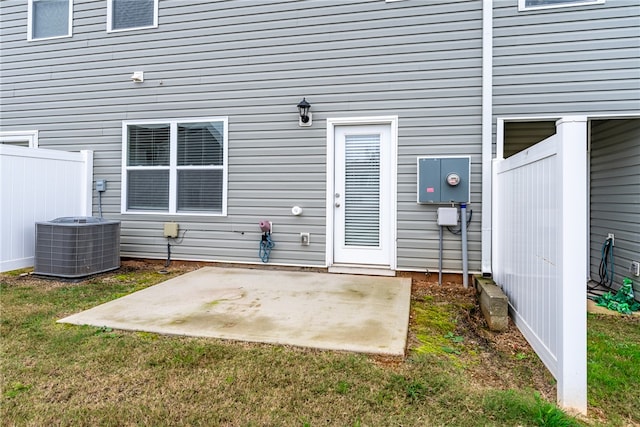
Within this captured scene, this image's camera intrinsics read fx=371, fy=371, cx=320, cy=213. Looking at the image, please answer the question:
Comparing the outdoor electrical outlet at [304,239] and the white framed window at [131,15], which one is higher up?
the white framed window at [131,15]

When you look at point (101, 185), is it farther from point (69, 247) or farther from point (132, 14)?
point (132, 14)

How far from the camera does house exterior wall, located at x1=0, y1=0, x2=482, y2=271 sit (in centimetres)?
454

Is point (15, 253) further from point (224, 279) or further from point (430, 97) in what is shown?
point (430, 97)

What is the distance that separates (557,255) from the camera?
2.12m

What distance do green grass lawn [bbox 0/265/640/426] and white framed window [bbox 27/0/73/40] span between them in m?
5.14

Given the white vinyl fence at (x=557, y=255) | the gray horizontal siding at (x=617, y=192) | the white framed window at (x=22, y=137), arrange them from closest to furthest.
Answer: the white vinyl fence at (x=557, y=255) < the gray horizontal siding at (x=617, y=192) < the white framed window at (x=22, y=137)

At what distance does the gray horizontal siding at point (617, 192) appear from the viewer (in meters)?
4.15

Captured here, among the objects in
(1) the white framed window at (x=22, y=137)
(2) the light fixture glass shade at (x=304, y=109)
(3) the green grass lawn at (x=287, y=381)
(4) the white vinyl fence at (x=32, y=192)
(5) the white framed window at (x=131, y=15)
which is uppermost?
(5) the white framed window at (x=131, y=15)

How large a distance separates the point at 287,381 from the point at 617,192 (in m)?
4.61

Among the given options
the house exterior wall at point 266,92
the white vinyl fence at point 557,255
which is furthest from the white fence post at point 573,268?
the house exterior wall at point 266,92

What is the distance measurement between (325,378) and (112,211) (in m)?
4.87

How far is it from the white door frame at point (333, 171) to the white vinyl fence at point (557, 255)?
170 cm

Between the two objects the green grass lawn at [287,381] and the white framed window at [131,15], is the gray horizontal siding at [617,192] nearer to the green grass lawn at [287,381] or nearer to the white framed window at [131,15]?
the green grass lawn at [287,381]

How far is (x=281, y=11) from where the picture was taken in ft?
16.5
